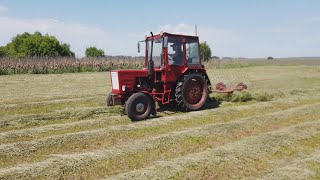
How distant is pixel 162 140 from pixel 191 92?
364 centimetres

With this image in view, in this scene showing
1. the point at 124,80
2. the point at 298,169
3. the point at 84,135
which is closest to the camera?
the point at 298,169

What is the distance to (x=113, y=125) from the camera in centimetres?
862

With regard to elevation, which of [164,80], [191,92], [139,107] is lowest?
[139,107]

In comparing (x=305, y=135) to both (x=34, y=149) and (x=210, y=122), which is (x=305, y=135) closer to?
(x=210, y=122)

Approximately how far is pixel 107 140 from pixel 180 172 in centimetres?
235

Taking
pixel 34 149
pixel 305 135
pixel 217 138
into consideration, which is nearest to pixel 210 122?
pixel 217 138

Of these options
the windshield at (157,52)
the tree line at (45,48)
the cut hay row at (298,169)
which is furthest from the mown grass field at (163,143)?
the tree line at (45,48)

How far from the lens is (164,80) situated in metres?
9.70

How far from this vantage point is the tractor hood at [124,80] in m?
9.14

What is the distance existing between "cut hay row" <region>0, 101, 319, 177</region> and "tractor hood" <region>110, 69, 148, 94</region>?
88.4 inches

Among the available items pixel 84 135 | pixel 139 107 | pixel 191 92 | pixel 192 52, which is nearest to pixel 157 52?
pixel 192 52

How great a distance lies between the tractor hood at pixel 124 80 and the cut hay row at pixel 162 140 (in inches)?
88.4

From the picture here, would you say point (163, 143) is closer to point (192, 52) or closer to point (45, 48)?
point (192, 52)

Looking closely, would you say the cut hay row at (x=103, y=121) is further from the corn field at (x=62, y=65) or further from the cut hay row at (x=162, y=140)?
the corn field at (x=62, y=65)
